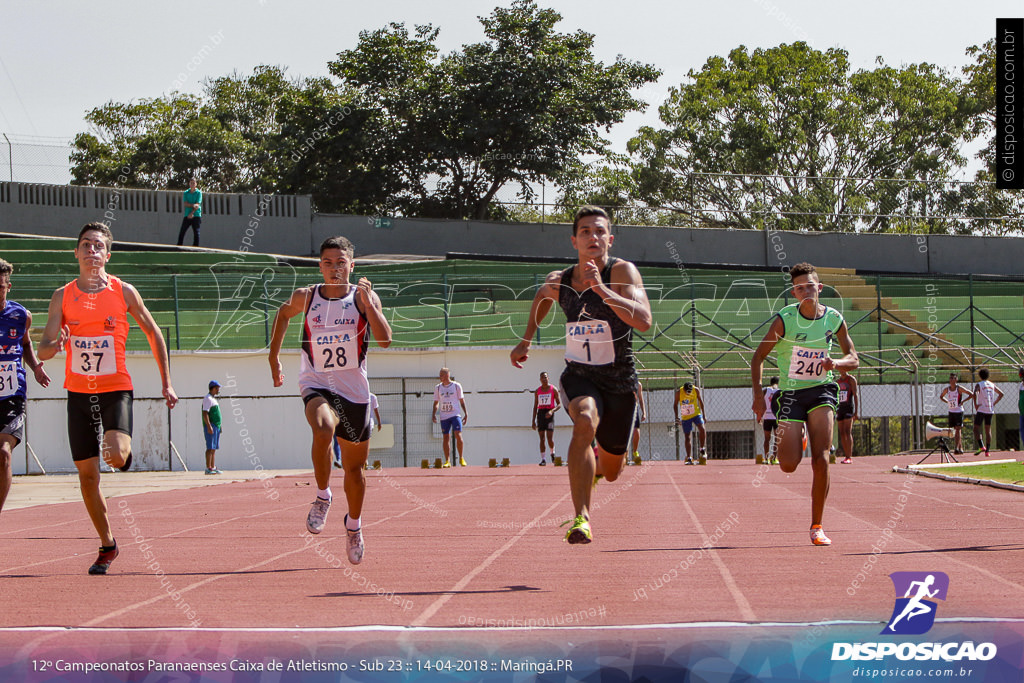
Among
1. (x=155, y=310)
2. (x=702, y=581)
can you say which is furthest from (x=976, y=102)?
(x=702, y=581)

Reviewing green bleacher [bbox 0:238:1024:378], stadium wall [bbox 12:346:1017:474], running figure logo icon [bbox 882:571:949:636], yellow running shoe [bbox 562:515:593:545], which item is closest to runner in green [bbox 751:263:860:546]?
running figure logo icon [bbox 882:571:949:636]

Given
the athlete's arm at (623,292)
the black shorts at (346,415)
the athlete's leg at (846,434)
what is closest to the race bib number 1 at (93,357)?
the black shorts at (346,415)

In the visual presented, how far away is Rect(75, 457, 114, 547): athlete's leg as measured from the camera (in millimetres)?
6930

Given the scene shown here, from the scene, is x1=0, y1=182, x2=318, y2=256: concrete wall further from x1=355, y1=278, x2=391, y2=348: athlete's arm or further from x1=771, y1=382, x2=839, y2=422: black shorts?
x1=355, y1=278, x2=391, y2=348: athlete's arm

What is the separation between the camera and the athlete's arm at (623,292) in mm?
6352

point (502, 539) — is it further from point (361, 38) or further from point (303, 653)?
point (361, 38)

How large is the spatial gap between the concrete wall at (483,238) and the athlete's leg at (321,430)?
32.5 meters

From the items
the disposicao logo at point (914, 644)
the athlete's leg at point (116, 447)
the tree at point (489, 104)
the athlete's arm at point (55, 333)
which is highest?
the tree at point (489, 104)

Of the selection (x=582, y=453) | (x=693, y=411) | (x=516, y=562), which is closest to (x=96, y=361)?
(x=516, y=562)

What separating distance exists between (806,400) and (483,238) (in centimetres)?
3316

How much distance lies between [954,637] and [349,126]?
141 ft

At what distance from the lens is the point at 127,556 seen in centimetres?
795

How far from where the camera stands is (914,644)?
14.2ft

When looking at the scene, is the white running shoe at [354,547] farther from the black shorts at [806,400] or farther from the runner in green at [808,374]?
the black shorts at [806,400]
